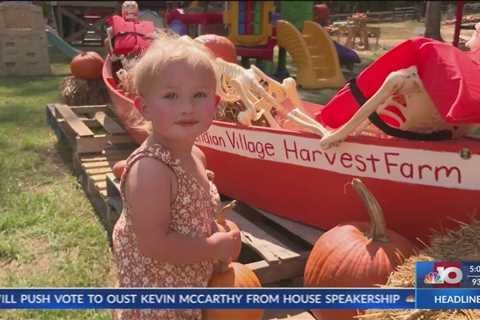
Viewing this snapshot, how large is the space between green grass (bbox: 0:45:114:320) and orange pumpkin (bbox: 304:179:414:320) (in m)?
1.33

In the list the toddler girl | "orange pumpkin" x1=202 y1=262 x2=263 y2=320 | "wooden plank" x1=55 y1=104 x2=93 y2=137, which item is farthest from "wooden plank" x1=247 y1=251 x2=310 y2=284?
"wooden plank" x1=55 y1=104 x2=93 y2=137

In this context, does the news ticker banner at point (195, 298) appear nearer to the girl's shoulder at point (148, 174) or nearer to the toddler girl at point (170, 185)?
the toddler girl at point (170, 185)

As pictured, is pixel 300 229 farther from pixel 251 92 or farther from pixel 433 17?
pixel 433 17

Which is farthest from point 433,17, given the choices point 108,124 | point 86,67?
point 108,124

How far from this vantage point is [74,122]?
6.31 m

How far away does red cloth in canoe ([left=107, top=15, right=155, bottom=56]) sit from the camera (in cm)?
639

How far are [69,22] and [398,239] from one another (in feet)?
59.2

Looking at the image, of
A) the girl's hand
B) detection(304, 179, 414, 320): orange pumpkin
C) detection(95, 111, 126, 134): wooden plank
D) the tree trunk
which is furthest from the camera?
the tree trunk

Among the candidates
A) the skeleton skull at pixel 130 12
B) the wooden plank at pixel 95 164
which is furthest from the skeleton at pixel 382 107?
the skeleton skull at pixel 130 12

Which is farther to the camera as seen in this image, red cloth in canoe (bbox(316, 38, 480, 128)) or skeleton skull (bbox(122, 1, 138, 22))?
skeleton skull (bbox(122, 1, 138, 22))

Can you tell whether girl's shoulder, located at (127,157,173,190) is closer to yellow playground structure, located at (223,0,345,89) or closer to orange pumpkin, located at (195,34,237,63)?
orange pumpkin, located at (195,34,237,63)

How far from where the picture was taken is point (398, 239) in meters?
2.93

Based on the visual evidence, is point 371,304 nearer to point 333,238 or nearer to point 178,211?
point 178,211

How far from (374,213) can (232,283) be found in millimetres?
1098
